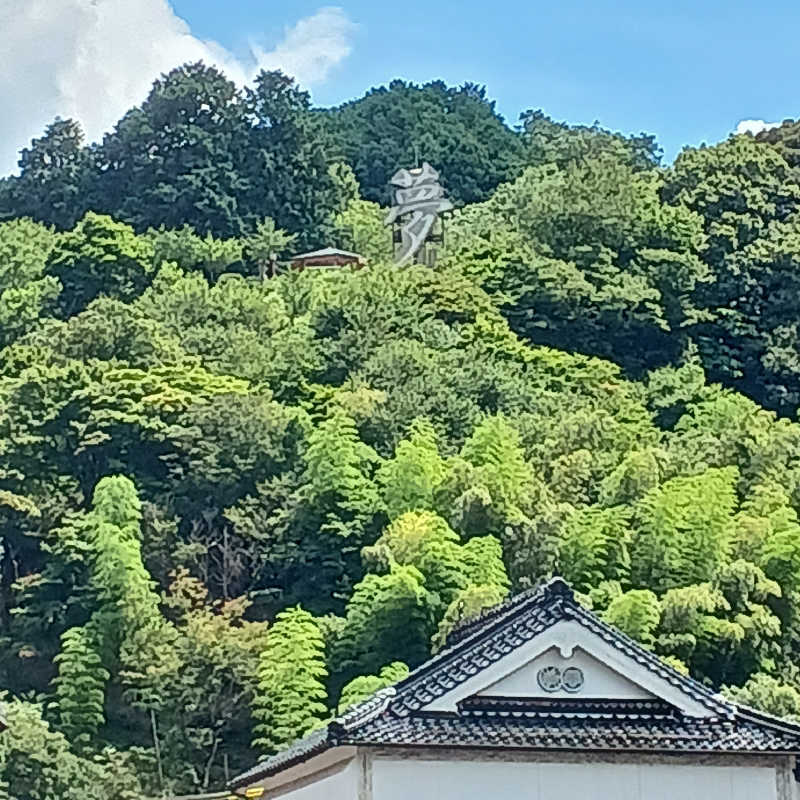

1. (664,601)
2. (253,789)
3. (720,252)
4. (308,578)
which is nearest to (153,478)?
(308,578)

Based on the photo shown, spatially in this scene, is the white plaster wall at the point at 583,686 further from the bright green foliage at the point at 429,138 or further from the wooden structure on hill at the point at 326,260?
the bright green foliage at the point at 429,138

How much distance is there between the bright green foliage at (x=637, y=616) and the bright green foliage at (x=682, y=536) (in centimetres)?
198

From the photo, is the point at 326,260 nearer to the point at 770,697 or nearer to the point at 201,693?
the point at 201,693

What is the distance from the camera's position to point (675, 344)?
5488cm

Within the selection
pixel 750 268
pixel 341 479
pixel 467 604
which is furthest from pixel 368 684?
pixel 750 268

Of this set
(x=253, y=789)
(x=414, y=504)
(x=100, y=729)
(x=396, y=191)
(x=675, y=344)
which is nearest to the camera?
(x=253, y=789)

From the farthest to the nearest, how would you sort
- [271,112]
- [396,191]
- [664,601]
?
[271,112] → [396,191] → [664,601]

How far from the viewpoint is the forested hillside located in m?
36.6

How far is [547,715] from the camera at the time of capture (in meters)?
17.2

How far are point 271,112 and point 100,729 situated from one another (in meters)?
36.9

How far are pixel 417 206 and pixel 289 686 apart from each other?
95.1 ft

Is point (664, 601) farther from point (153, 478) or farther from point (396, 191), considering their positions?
point (396, 191)

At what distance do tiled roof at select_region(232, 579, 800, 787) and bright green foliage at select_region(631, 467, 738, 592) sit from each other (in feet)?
60.5

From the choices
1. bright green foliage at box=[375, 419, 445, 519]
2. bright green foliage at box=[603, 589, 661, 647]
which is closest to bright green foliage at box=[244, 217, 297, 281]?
bright green foliage at box=[375, 419, 445, 519]
